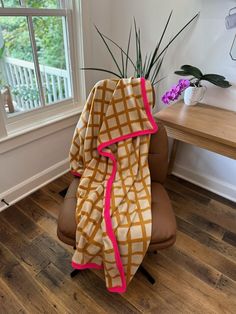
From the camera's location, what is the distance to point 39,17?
5.10ft

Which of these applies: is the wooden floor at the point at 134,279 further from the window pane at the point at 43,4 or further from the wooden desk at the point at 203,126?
the window pane at the point at 43,4

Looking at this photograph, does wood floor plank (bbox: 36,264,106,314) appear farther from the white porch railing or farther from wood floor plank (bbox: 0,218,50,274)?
the white porch railing

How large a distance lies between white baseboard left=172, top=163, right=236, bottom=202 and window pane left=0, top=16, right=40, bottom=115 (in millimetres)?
1364

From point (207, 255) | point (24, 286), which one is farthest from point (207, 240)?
point (24, 286)

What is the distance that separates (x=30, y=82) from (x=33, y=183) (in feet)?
2.63

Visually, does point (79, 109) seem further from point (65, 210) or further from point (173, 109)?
point (65, 210)

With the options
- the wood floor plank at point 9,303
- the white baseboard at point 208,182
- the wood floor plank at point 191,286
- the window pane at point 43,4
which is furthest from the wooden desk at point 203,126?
the wood floor plank at point 9,303

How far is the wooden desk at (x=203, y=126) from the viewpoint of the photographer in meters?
1.22

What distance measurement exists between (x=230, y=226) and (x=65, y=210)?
123cm

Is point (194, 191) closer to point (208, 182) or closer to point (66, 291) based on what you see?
point (208, 182)

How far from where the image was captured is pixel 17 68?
1.58 meters

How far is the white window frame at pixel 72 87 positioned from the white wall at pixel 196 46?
0.63 feet

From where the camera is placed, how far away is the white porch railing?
1568 mm

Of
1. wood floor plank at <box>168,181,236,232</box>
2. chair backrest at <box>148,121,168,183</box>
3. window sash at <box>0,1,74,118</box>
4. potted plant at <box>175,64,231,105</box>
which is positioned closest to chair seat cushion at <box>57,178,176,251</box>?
chair backrest at <box>148,121,168,183</box>
